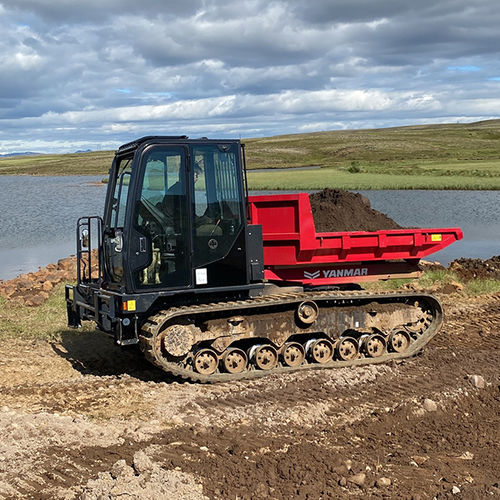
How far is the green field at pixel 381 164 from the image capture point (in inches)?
2131

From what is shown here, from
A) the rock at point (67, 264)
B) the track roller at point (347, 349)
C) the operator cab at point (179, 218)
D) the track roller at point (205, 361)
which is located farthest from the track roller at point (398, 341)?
the rock at point (67, 264)

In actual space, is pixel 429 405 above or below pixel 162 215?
below

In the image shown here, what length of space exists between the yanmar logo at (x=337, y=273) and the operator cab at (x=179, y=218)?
50.4 inches

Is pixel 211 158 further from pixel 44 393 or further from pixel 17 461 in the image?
pixel 17 461

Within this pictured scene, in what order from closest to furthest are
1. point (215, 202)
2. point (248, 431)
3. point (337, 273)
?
point (248, 431) < point (215, 202) < point (337, 273)

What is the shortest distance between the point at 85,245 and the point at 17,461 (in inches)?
143

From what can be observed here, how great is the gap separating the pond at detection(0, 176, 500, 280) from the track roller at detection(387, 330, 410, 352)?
42.5 ft

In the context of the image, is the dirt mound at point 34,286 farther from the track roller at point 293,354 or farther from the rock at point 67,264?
the track roller at point 293,354

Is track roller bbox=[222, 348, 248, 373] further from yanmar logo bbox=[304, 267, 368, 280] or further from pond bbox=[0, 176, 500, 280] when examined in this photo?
pond bbox=[0, 176, 500, 280]

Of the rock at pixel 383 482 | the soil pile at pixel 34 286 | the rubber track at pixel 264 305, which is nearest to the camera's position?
the rock at pixel 383 482

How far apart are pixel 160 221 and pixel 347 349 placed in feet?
11.5

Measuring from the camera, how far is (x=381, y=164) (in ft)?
271

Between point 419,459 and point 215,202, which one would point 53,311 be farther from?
point 419,459

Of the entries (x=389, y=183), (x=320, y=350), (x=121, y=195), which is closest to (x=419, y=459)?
(x=320, y=350)
